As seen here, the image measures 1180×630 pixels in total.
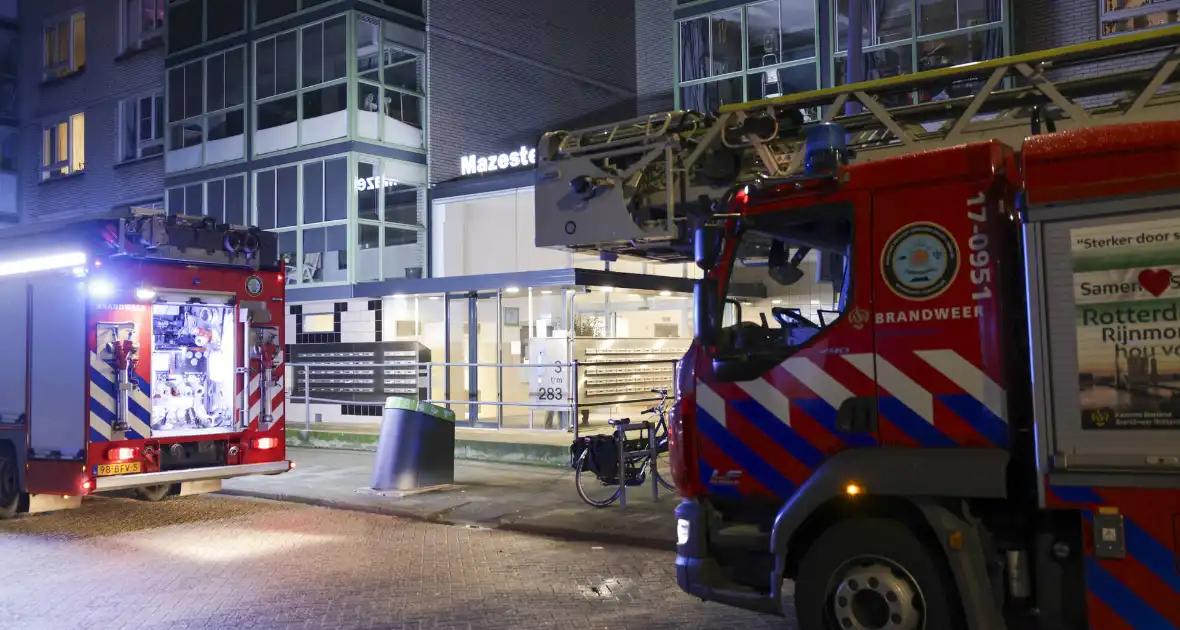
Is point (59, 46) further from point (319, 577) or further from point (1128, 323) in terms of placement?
point (1128, 323)

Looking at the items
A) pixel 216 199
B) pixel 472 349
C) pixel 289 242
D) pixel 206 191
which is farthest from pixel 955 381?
pixel 206 191

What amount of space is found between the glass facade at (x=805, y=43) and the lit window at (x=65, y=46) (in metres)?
20.0

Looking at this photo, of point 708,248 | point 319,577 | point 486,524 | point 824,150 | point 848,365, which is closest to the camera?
point 848,365

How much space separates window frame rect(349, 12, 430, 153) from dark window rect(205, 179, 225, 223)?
510 centimetres

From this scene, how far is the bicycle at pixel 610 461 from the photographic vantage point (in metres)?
11.7

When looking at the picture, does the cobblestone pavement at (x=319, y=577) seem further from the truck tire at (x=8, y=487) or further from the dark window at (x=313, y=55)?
the dark window at (x=313, y=55)

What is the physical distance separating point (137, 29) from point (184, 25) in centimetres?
373

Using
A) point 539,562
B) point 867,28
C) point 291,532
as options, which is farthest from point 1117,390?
point 867,28

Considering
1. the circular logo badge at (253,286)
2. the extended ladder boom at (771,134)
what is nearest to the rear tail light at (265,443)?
the circular logo badge at (253,286)

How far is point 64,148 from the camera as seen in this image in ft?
106

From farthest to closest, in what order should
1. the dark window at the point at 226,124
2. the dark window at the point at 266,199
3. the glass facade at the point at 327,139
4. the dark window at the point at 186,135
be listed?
the dark window at the point at 186,135 → the dark window at the point at 226,124 → the dark window at the point at 266,199 → the glass facade at the point at 327,139

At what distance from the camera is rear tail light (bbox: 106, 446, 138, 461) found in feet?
35.0

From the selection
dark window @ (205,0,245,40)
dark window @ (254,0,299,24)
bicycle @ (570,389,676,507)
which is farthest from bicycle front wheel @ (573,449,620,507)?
dark window @ (205,0,245,40)

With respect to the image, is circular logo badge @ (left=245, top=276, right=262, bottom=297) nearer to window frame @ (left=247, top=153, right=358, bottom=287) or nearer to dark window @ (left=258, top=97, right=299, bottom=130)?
window frame @ (left=247, top=153, right=358, bottom=287)
